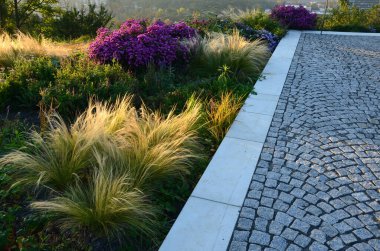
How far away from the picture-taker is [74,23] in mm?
11953

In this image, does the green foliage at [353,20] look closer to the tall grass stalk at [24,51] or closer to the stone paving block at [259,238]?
the tall grass stalk at [24,51]

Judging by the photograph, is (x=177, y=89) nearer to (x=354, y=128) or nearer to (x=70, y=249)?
(x=354, y=128)

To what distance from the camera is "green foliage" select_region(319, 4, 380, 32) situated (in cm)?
1047

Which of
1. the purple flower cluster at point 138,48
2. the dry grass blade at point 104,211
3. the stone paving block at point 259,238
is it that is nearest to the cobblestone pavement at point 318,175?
the stone paving block at point 259,238

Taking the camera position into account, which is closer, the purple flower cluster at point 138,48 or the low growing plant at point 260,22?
the purple flower cluster at point 138,48

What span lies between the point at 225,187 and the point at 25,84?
306 cm

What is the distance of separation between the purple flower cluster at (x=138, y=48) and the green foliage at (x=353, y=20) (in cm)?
646

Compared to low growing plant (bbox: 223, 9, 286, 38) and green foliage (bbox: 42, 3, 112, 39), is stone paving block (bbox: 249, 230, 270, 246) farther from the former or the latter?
green foliage (bbox: 42, 3, 112, 39)

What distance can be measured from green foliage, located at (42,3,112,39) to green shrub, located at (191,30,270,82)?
23.0ft

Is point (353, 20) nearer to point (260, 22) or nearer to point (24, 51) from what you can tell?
point (260, 22)

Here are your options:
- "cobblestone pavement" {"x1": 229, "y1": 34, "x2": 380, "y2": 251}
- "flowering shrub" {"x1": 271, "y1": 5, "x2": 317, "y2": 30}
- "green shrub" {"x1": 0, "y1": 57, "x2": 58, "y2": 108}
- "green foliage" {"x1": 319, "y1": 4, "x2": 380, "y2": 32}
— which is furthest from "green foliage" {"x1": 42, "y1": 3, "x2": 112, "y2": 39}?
"cobblestone pavement" {"x1": 229, "y1": 34, "x2": 380, "y2": 251}

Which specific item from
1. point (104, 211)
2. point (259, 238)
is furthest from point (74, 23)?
point (259, 238)

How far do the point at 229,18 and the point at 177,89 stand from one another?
5.71 m

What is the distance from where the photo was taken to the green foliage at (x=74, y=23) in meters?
11.9
